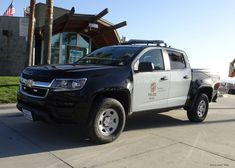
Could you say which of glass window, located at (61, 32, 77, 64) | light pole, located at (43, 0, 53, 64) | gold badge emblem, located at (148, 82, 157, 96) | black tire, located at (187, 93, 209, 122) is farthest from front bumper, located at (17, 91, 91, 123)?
glass window, located at (61, 32, 77, 64)

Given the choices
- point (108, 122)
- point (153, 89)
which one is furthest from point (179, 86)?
point (108, 122)

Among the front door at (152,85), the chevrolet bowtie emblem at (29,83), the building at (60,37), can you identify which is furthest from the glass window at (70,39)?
the chevrolet bowtie emblem at (29,83)

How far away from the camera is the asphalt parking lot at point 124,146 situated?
19.2 feet

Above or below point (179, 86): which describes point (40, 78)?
above

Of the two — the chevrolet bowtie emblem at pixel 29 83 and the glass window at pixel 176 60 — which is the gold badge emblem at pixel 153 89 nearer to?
the glass window at pixel 176 60

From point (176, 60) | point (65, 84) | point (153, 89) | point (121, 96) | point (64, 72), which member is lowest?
point (121, 96)

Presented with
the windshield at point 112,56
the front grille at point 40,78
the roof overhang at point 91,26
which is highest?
the roof overhang at point 91,26

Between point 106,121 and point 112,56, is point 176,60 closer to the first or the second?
point 112,56

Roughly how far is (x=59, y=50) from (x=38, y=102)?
17954 millimetres

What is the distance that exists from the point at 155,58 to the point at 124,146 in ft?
7.71

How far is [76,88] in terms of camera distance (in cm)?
651

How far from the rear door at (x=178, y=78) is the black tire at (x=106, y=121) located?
5.95 feet

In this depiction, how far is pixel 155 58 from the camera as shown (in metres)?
8.33

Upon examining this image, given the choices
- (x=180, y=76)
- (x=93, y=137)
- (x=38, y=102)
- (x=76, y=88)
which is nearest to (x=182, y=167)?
(x=93, y=137)
